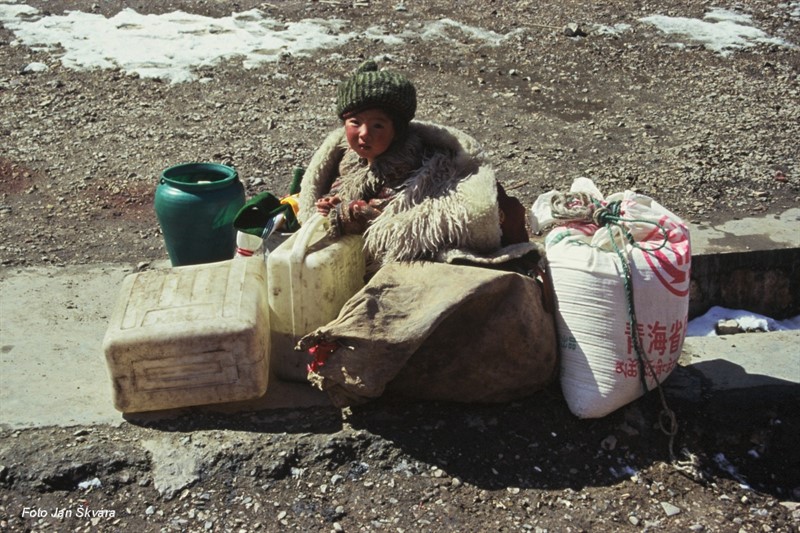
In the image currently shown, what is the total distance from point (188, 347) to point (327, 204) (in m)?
0.79

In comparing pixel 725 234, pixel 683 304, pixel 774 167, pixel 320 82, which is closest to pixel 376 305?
pixel 683 304

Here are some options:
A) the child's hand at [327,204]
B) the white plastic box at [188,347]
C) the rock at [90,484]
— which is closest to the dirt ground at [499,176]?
the rock at [90,484]

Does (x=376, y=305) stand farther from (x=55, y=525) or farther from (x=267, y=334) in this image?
(x=55, y=525)

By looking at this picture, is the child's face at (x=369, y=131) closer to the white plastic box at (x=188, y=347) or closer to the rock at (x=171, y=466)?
the white plastic box at (x=188, y=347)

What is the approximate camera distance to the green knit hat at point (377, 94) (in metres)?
3.29

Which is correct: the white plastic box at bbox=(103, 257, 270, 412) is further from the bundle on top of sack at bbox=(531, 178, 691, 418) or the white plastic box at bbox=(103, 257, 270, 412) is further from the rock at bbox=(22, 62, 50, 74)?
the rock at bbox=(22, 62, 50, 74)

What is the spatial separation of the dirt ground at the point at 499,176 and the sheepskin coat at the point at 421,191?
0.63 metres

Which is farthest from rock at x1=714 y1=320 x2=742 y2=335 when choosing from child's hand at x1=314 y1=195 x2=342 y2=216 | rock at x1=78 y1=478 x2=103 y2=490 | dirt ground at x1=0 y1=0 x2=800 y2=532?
rock at x1=78 y1=478 x2=103 y2=490

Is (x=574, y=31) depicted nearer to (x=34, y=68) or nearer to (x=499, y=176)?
(x=499, y=176)

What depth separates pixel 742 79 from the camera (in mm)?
7348

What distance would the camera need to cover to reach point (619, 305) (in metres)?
3.21

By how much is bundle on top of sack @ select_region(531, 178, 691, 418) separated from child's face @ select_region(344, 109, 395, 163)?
2.53 ft

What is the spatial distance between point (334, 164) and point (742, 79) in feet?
16.3

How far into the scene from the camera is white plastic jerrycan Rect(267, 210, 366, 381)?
3.28 m
